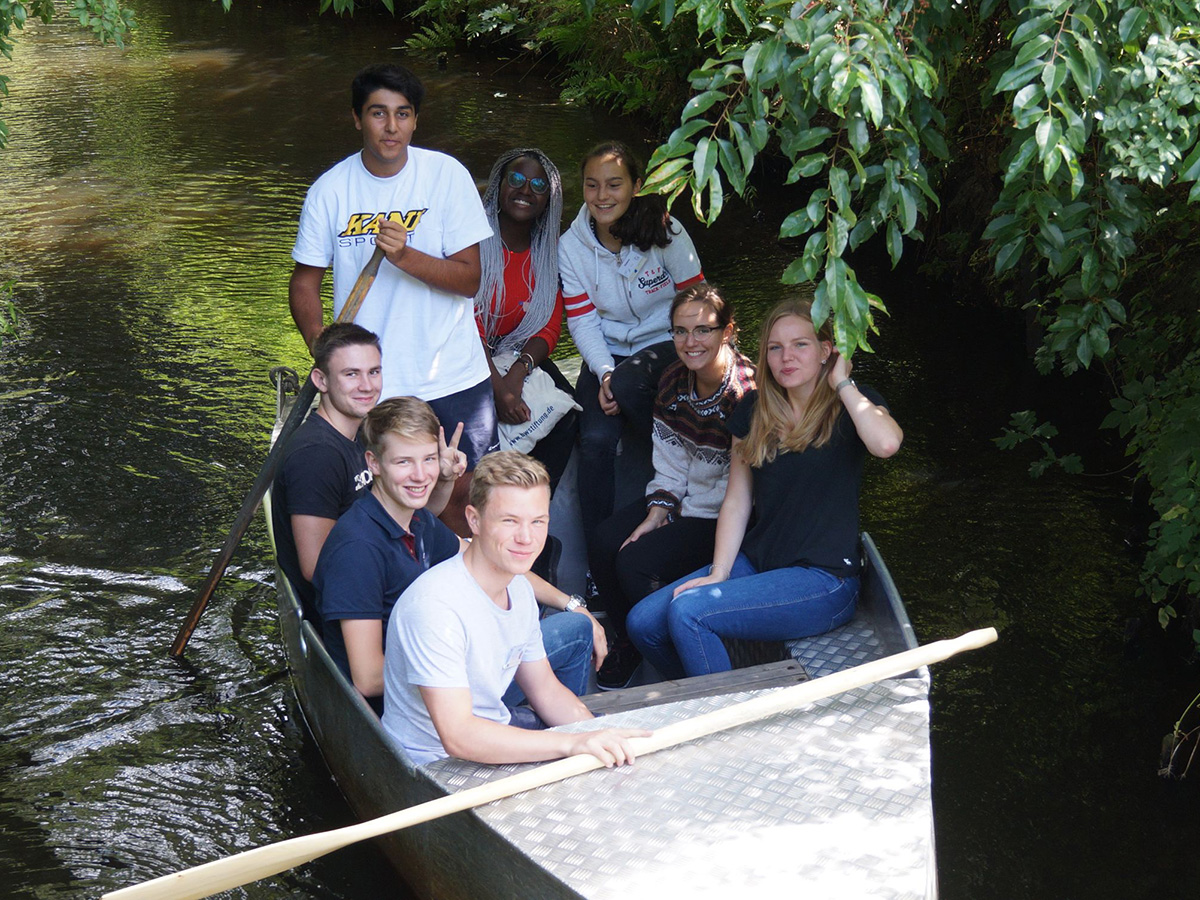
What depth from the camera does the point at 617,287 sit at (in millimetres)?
4109

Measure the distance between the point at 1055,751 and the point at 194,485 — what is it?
12.6 ft

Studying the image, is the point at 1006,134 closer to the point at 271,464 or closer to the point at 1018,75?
the point at 1018,75

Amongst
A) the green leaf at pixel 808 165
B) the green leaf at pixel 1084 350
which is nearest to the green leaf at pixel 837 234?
the green leaf at pixel 808 165

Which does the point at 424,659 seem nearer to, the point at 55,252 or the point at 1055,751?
the point at 1055,751

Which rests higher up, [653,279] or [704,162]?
[704,162]

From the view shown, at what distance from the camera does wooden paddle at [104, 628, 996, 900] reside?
237cm

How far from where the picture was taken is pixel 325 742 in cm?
358

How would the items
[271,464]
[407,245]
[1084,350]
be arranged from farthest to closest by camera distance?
1. [271,464]
2. [407,245]
3. [1084,350]

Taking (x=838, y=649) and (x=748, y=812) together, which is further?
(x=838, y=649)

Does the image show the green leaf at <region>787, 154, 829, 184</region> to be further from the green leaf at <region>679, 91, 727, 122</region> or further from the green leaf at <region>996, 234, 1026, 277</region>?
the green leaf at <region>996, 234, 1026, 277</region>

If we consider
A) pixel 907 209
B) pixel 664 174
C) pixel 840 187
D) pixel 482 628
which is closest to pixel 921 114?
pixel 907 209


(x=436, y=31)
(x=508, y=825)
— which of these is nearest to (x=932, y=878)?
(x=508, y=825)

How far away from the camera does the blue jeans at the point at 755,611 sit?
3.17 m

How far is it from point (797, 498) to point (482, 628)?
1.06 meters
